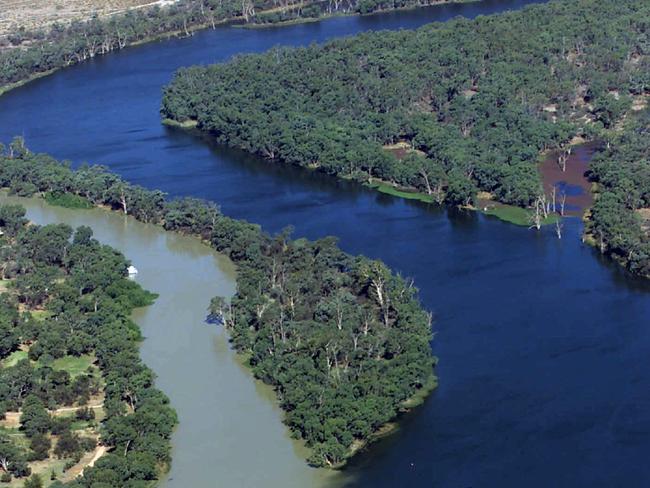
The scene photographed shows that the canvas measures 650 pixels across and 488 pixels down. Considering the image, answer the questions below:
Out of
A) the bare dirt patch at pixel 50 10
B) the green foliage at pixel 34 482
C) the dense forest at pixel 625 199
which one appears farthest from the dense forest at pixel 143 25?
the green foliage at pixel 34 482

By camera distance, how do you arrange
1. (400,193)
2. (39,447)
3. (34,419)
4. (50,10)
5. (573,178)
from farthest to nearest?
(50,10), (573,178), (400,193), (34,419), (39,447)

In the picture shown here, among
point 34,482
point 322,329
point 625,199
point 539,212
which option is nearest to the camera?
point 34,482

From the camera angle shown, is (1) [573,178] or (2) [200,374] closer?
(2) [200,374]

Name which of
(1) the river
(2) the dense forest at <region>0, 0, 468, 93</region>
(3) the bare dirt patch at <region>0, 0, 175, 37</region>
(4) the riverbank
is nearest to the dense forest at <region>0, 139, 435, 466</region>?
(1) the river

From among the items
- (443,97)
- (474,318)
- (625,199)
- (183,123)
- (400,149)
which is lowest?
(474,318)

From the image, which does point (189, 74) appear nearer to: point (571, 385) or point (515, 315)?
point (515, 315)

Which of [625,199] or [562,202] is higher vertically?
[625,199]

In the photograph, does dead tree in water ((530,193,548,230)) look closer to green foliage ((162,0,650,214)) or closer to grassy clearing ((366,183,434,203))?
green foliage ((162,0,650,214))

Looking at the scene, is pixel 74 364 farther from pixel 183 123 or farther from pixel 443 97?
pixel 443 97

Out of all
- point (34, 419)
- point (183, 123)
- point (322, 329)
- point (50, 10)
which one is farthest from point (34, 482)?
point (50, 10)
